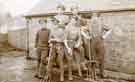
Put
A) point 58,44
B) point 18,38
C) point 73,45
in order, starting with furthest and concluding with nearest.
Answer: point 18,38, point 73,45, point 58,44

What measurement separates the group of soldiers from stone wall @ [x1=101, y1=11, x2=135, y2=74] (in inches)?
Result: 26.2

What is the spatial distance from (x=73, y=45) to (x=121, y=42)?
1277 mm

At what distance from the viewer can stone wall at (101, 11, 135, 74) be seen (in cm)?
413

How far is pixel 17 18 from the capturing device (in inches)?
291

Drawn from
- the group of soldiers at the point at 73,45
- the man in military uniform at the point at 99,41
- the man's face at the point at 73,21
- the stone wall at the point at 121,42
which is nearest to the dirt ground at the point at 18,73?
the group of soldiers at the point at 73,45

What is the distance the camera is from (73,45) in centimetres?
358

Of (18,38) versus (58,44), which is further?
(18,38)

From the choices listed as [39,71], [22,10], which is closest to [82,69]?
[39,71]

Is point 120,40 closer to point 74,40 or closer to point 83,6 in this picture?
point 74,40

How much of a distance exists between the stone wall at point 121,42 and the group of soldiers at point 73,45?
665 millimetres

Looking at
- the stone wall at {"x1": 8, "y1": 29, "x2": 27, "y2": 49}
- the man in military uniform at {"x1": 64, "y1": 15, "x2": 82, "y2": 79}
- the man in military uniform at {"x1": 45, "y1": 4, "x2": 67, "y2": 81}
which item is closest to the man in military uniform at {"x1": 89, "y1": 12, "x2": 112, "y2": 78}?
the man in military uniform at {"x1": 64, "y1": 15, "x2": 82, "y2": 79}

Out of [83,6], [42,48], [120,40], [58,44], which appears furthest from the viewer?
[83,6]

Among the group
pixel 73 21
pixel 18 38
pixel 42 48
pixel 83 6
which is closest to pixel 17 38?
pixel 18 38

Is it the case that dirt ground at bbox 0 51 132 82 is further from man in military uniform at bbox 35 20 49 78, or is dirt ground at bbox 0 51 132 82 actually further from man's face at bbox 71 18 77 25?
man's face at bbox 71 18 77 25
